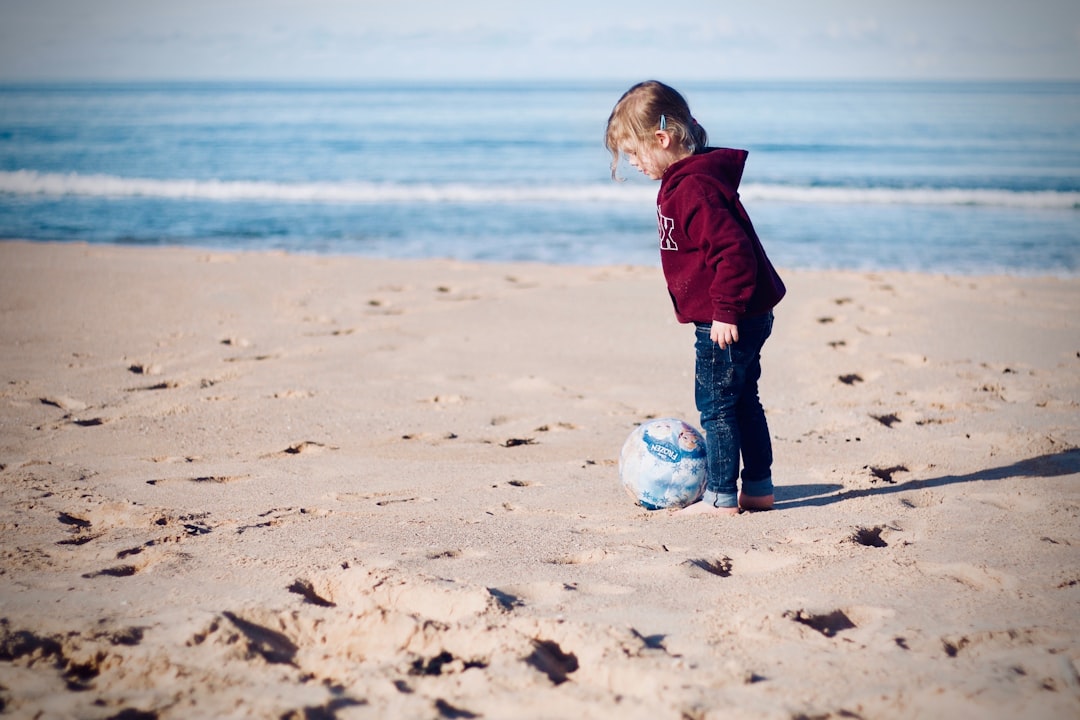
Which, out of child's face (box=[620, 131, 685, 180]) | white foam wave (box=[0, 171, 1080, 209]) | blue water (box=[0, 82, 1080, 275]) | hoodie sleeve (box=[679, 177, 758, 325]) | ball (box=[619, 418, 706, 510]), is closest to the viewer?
hoodie sleeve (box=[679, 177, 758, 325])

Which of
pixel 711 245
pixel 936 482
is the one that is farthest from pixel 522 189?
pixel 711 245

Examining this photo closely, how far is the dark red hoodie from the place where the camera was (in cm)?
335

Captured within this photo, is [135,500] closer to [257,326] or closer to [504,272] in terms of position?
[257,326]

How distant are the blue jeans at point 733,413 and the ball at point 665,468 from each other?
0.07 m

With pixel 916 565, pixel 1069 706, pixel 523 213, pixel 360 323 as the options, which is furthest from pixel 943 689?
pixel 523 213

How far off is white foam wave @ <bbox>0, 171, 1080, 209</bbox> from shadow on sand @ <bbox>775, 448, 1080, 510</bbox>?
510 inches

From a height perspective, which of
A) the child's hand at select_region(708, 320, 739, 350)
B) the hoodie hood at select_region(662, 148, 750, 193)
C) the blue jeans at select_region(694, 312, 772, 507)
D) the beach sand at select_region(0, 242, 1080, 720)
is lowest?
the beach sand at select_region(0, 242, 1080, 720)

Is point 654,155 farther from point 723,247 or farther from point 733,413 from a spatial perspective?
point 733,413

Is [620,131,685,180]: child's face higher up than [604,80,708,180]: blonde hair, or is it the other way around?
[604,80,708,180]: blonde hair

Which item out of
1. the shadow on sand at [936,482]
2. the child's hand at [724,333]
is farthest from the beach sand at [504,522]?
the child's hand at [724,333]

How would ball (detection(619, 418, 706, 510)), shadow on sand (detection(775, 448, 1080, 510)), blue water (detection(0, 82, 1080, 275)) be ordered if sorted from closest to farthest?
ball (detection(619, 418, 706, 510)), shadow on sand (detection(775, 448, 1080, 510)), blue water (detection(0, 82, 1080, 275))

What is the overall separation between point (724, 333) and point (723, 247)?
0.32m

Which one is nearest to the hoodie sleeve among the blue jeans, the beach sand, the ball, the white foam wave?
the blue jeans

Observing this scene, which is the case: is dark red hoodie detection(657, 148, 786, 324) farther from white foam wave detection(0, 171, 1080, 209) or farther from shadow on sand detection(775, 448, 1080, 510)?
white foam wave detection(0, 171, 1080, 209)
